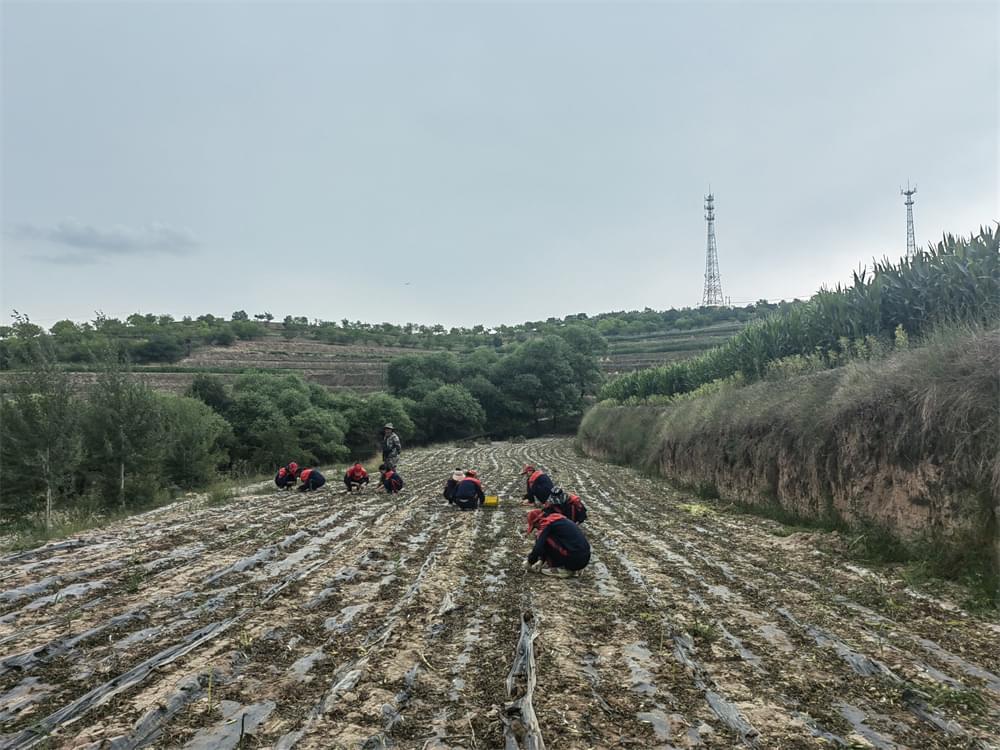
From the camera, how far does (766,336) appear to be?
19.8 meters

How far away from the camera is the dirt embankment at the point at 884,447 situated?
24.6 feet

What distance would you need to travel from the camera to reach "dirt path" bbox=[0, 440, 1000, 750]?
13.0ft

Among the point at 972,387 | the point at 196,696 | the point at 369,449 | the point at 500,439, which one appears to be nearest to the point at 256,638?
the point at 196,696

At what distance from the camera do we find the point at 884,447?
9414 mm

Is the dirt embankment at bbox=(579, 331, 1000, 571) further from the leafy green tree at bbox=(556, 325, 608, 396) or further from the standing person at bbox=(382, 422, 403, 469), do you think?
the leafy green tree at bbox=(556, 325, 608, 396)

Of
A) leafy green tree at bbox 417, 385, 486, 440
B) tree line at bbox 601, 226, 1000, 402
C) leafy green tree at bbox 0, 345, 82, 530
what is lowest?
leafy green tree at bbox 417, 385, 486, 440

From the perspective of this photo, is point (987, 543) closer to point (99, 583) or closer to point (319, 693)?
point (319, 693)

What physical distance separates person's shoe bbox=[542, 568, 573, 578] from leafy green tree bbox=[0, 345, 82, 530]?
477 inches

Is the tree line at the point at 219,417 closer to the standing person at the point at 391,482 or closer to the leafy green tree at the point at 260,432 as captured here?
the leafy green tree at the point at 260,432

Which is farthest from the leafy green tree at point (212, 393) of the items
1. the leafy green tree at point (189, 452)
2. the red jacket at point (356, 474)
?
the red jacket at point (356, 474)

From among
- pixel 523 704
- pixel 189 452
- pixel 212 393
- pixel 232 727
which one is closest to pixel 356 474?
pixel 189 452

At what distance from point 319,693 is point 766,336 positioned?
18535 mm

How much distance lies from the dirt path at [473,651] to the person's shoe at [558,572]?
0.69 ft

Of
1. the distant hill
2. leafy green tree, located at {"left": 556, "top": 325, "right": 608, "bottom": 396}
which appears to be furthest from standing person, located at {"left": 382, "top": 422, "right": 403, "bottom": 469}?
leafy green tree, located at {"left": 556, "top": 325, "right": 608, "bottom": 396}
